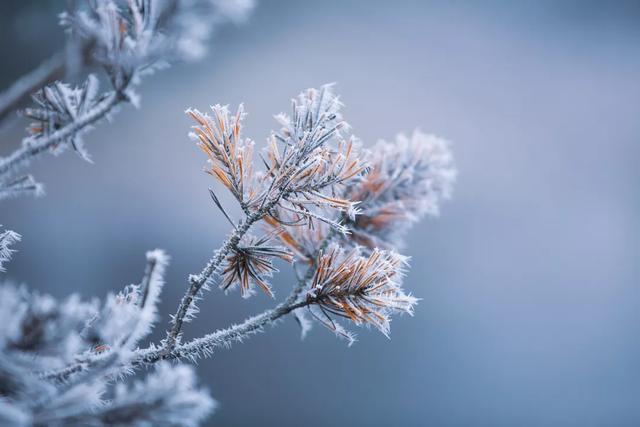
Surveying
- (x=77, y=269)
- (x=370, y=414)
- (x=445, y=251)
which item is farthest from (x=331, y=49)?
(x=370, y=414)

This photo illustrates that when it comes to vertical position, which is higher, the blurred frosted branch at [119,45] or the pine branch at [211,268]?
the blurred frosted branch at [119,45]

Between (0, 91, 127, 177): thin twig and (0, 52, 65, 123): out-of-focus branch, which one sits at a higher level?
(0, 52, 65, 123): out-of-focus branch

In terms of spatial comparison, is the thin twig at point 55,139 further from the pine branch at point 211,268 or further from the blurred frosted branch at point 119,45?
the pine branch at point 211,268

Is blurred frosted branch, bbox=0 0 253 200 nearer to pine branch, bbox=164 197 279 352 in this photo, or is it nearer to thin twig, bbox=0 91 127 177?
thin twig, bbox=0 91 127 177

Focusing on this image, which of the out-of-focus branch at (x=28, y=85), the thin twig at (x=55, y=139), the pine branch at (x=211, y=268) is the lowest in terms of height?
the pine branch at (x=211, y=268)

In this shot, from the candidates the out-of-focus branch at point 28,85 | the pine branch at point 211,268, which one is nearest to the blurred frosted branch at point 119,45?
the out-of-focus branch at point 28,85

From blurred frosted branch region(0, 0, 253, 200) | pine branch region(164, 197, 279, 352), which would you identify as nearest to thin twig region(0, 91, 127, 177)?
blurred frosted branch region(0, 0, 253, 200)

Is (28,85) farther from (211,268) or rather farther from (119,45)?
(211,268)

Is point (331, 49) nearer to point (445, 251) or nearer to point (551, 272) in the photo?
point (445, 251)

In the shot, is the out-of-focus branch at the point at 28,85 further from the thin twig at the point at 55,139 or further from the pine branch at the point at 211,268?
the pine branch at the point at 211,268

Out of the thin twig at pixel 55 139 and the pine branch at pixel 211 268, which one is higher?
the thin twig at pixel 55 139

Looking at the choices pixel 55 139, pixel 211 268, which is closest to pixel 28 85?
pixel 55 139

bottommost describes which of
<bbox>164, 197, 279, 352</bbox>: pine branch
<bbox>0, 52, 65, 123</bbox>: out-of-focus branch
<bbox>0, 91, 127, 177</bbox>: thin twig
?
<bbox>164, 197, 279, 352</bbox>: pine branch
